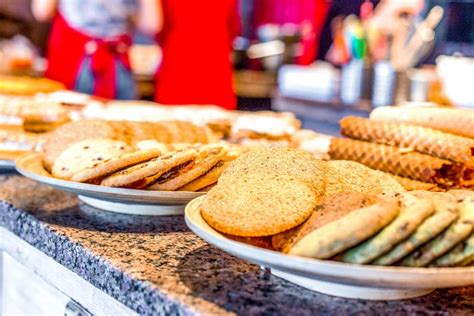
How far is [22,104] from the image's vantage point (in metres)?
2.04

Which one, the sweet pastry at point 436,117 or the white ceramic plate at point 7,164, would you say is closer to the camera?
the sweet pastry at point 436,117

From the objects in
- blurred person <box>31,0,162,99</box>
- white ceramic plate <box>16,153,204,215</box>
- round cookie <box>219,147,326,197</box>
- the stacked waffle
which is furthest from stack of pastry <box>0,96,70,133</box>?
blurred person <box>31,0,162,99</box>

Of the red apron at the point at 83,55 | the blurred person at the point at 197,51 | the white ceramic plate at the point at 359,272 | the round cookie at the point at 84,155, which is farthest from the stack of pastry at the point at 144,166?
the blurred person at the point at 197,51

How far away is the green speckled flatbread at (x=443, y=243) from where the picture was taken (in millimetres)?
866

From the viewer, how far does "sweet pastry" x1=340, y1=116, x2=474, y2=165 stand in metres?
1.31

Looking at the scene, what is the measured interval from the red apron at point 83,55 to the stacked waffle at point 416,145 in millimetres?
2626

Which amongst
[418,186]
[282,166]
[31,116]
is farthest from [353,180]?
[31,116]

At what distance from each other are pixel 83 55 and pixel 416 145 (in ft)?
9.85

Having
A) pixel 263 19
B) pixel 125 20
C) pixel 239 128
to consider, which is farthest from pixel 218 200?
pixel 263 19

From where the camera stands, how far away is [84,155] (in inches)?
53.2

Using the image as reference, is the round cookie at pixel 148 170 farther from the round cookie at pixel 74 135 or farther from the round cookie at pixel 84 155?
the round cookie at pixel 74 135

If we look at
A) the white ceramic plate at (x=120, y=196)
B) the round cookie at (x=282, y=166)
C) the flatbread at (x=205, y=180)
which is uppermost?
the round cookie at (x=282, y=166)

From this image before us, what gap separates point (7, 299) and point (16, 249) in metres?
0.15

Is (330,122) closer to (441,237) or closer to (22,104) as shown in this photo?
(22,104)
